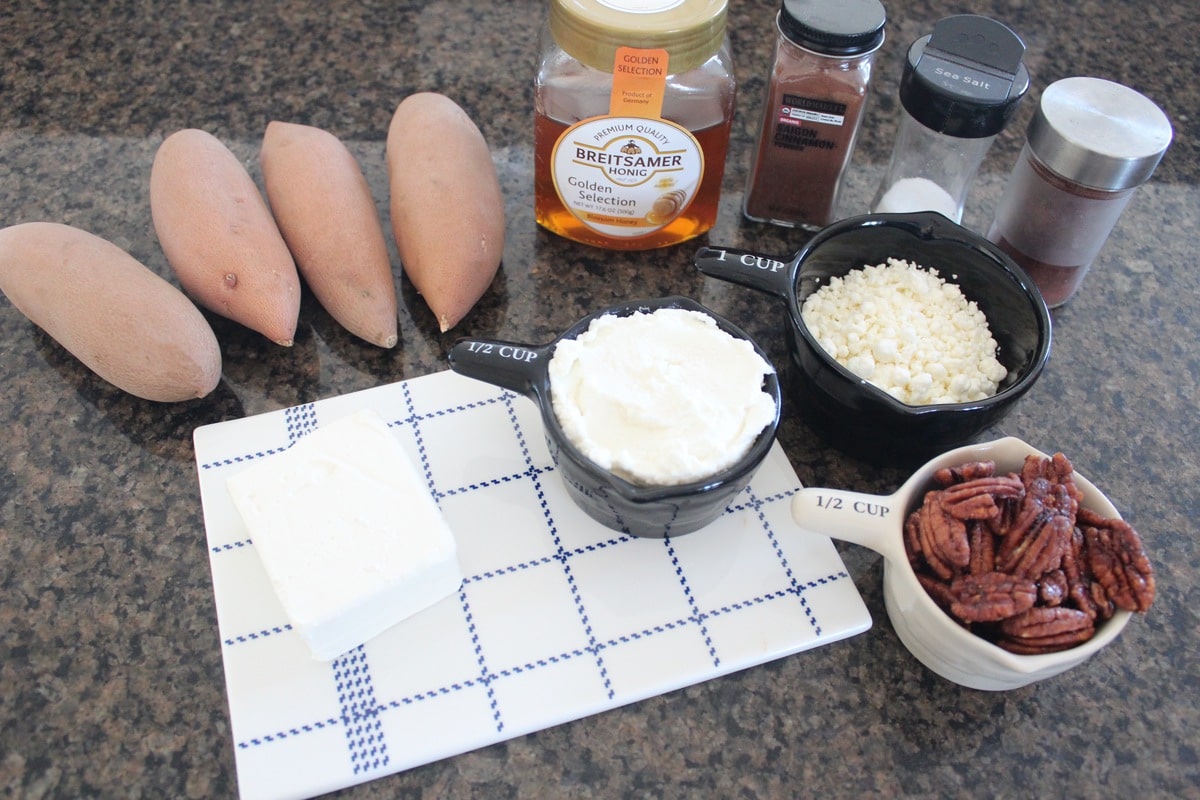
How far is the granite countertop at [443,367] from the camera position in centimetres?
60

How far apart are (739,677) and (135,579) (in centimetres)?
44

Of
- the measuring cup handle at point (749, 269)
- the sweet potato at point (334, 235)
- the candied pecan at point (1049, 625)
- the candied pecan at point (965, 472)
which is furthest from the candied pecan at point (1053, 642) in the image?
the sweet potato at point (334, 235)

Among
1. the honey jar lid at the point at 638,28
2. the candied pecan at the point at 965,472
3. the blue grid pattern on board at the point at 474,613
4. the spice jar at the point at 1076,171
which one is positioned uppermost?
the honey jar lid at the point at 638,28

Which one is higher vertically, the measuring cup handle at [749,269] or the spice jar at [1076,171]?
the spice jar at [1076,171]

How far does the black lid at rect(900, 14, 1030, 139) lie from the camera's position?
2.35ft

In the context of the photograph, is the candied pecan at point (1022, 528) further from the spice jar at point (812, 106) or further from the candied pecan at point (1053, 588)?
the spice jar at point (812, 106)

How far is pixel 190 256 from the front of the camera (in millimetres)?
739

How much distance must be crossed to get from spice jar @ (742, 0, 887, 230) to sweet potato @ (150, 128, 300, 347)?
1.41 feet

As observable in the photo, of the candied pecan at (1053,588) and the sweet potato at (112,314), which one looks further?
the sweet potato at (112,314)

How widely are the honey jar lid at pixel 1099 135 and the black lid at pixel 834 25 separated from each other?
0.15 metres

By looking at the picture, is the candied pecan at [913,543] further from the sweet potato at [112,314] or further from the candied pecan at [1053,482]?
the sweet potato at [112,314]

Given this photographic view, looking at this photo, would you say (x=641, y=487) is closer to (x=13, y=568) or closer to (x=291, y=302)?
(x=291, y=302)

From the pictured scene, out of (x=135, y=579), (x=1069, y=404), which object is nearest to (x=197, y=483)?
(x=135, y=579)

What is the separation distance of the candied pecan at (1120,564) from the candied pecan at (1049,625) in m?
0.03
